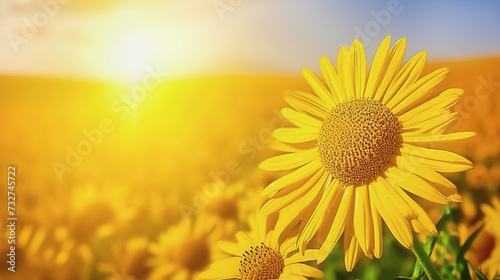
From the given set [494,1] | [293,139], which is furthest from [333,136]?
[494,1]

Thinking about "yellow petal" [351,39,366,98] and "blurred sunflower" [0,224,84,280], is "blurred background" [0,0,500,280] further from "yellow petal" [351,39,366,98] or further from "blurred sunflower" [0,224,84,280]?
"yellow petal" [351,39,366,98]

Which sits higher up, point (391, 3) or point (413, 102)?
point (391, 3)

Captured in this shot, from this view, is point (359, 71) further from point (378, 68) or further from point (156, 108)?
point (156, 108)

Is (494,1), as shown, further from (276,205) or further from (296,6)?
(276,205)

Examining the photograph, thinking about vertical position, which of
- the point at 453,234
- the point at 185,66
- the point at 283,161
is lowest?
the point at 453,234

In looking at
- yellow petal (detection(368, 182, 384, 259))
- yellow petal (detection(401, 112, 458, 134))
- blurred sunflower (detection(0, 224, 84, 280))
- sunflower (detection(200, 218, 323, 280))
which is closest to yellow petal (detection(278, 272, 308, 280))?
sunflower (detection(200, 218, 323, 280))

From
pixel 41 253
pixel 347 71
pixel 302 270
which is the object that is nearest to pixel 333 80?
pixel 347 71

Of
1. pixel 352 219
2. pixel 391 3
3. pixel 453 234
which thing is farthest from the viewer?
pixel 391 3
